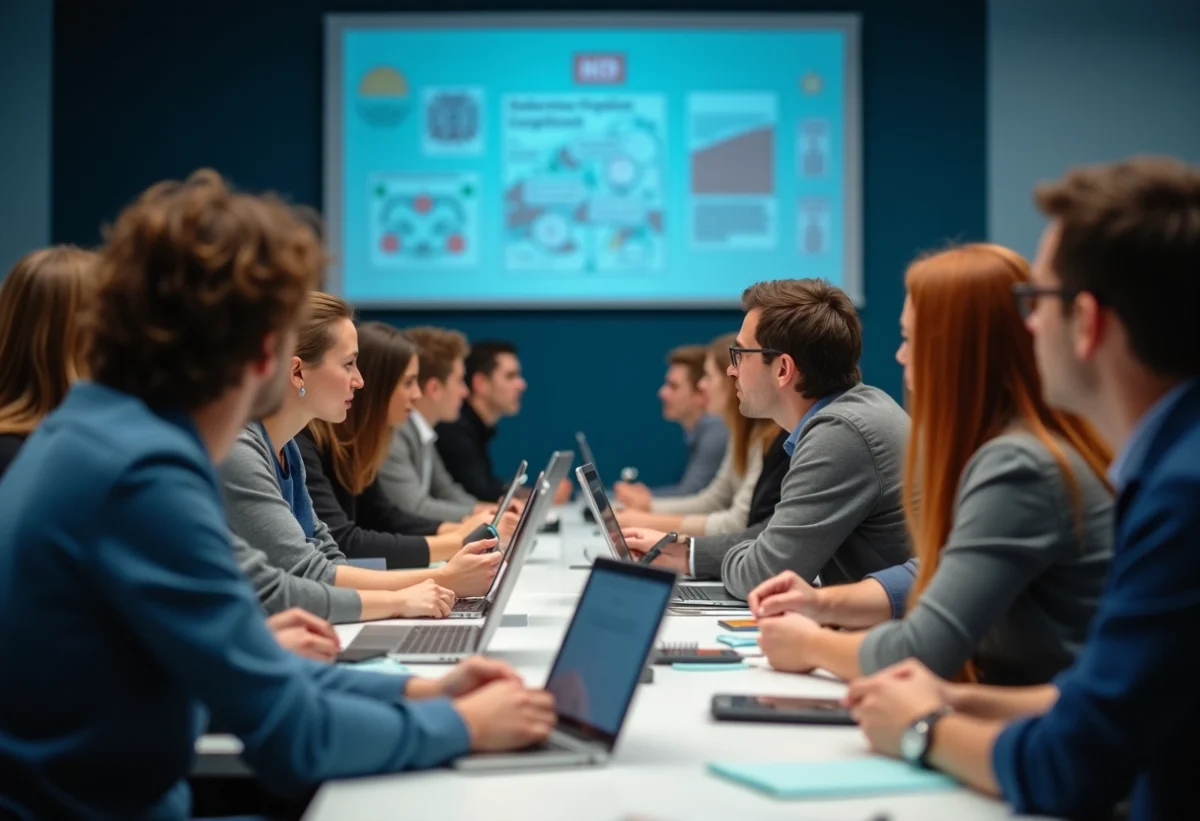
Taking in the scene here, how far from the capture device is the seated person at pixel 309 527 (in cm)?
238

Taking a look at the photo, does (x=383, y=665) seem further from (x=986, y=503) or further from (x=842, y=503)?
(x=842, y=503)

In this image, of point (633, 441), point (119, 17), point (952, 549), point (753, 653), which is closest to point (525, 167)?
point (633, 441)

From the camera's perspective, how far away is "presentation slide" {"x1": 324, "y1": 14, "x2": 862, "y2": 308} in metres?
6.78

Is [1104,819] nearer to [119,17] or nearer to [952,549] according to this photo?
[952,549]

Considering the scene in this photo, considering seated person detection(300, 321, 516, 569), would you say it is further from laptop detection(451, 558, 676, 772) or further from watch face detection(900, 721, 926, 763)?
watch face detection(900, 721, 926, 763)

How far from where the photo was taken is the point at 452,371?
18.5 ft

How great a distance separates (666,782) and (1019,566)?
54cm

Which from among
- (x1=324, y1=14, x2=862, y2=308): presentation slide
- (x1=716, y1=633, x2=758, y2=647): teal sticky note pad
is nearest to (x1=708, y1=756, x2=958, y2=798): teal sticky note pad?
(x1=716, y1=633, x2=758, y2=647): teal sticky note pad

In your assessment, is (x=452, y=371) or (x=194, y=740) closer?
(x=194, y=740)

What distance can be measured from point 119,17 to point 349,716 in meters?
6.54

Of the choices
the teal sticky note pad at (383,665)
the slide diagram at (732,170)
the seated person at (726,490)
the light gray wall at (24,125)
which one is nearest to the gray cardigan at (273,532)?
the teal sticky note pad at (383,665)

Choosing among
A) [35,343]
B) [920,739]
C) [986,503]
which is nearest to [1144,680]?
[920,739]

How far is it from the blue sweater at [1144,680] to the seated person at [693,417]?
435 centimetres

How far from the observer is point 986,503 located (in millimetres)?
1590
